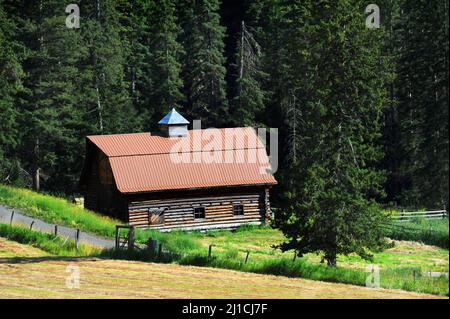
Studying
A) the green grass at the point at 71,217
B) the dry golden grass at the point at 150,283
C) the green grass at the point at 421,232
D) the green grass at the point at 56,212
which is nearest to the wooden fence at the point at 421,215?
Answer: the green grass at the point at 421,232

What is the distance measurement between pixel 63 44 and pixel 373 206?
35.8m

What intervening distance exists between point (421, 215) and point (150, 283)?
100ft

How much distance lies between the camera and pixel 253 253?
1597 inches

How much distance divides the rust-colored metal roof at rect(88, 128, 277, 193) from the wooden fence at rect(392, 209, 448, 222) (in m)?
8.26

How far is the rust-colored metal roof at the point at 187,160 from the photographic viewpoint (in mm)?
50125

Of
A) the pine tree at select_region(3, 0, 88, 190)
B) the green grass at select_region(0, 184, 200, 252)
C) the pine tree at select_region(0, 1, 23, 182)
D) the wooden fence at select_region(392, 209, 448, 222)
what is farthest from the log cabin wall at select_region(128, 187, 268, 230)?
the pine tree at select_region(0, 1, 23, 182)

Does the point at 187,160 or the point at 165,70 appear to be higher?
the point at 165,70

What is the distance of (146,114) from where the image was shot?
67.3 m

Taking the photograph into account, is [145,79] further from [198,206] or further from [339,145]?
[339,145]

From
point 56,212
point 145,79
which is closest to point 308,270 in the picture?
point 56,212

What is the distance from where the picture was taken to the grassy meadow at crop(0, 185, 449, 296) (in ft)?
97.0

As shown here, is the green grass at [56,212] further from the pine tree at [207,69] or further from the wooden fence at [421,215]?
the pine tree at [207,69]
